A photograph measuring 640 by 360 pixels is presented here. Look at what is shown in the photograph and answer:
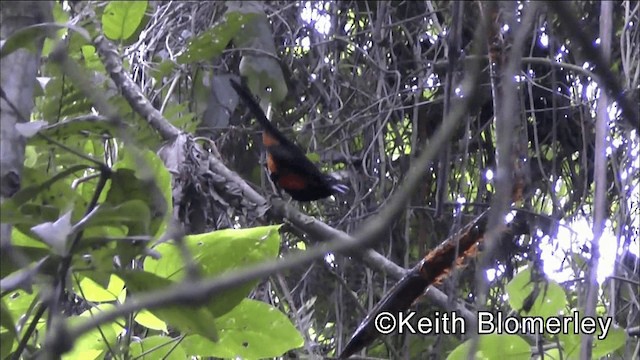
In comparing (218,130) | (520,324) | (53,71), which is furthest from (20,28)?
(218,130)

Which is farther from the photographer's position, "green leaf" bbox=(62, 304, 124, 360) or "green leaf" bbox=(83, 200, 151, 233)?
"green leaf" bbox=(62, 304, 124, 360)

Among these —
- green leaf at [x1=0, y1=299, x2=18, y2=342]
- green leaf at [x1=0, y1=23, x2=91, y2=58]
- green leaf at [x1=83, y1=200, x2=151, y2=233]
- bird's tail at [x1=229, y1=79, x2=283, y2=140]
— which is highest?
green leaf at [x1=0, y1=23, x2=91, y2=58]

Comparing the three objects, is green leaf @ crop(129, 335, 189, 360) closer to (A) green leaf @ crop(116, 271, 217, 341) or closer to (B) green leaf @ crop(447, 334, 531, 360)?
(A) green leaf @ crop(116, 271, 217, 341)

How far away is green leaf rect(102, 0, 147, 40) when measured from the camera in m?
1.40

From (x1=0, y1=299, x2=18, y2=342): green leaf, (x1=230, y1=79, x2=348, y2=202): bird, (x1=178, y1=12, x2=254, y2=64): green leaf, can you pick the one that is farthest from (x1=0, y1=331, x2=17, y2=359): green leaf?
(x1=230, y1=79, x2=348, y2=202): bird

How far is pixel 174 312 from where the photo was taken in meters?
0.89

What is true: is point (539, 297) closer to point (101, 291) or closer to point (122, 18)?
point (101, 291)

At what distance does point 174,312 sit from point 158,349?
241mm

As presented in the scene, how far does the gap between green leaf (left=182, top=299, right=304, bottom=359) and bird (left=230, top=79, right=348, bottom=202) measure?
2.87 ft

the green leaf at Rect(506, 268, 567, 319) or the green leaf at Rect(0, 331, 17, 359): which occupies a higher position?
the green leaf at Rect(0, 331, 17, 359)

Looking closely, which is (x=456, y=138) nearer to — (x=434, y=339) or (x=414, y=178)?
(x=434, y=339)

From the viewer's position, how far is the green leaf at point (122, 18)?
1.40 m

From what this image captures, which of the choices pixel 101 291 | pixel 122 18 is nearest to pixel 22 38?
pixel 101 291

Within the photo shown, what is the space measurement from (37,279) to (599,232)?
50 centimetres
